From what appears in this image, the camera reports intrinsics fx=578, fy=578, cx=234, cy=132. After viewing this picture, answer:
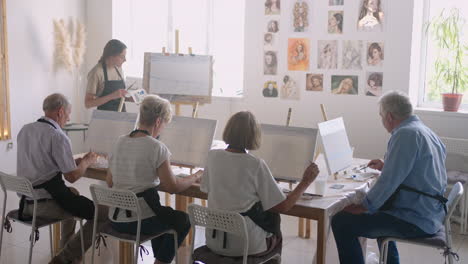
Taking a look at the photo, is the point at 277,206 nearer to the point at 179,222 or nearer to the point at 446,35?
the point at 179,222

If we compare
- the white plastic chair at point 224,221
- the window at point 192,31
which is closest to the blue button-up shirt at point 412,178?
the white plastic chair at point 224,221

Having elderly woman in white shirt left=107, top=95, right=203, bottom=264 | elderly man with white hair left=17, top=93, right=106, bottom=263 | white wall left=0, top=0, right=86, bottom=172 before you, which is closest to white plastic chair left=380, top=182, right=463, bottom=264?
elderly woman in white shirt left=107, top=95, right=203, bottom=264

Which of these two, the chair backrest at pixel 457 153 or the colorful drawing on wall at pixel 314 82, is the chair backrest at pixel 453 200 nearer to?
the chair backrest at pixel 457 153

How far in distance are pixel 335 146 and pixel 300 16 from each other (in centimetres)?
266

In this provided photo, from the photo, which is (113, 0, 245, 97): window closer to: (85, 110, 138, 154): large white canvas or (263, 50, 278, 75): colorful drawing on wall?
(263, 50, 278, 75): colorful drawing on wall

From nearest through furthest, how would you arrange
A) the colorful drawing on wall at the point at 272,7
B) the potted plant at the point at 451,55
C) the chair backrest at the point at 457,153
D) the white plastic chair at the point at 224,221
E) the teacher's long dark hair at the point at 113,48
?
the white plastic chair at the point at 224,221
the teacher's long dark hair at the point at 113,48
the chair backrest at the point at 457,153
the potted plant at the point at 451,55
the colorful drawing on wall at the point at 272,7

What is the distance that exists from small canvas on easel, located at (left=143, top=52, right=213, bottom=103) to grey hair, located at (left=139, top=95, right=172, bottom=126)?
77.6 inches

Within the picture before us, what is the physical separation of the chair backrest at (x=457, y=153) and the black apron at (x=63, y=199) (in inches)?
129

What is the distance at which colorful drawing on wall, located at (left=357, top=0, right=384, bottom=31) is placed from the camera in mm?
5641

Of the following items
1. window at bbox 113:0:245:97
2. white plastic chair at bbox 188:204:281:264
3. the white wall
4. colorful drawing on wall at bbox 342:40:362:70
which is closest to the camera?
white plastic chair at bbox 188:204:281:264

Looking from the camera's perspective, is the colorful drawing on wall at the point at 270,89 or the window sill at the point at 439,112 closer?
the window sill at the point at 439,112

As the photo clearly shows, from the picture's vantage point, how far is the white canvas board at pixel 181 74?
5.34m

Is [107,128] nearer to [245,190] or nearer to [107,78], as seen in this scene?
[107,78]

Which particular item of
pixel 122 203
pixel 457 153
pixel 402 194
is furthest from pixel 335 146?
pixel 457 153
